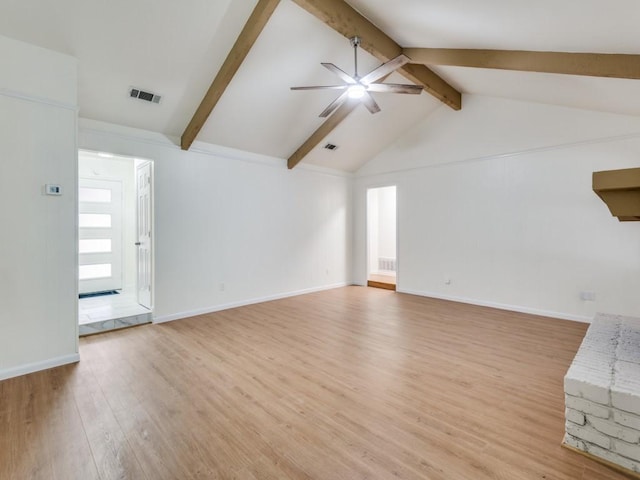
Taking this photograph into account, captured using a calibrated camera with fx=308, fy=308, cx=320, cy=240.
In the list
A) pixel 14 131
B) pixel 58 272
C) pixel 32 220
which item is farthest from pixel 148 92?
pixel 58 272

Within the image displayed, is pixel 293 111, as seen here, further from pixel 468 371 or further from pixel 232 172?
pixel 468 371

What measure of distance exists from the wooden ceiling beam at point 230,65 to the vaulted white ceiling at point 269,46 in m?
0.08

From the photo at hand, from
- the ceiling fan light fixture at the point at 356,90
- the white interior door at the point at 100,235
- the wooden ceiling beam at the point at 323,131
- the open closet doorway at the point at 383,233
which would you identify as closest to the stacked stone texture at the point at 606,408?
the ceiling fan light fixture at the point at 356,90

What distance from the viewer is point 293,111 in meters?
4.80

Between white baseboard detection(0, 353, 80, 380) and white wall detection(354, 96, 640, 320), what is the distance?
17.5 ft

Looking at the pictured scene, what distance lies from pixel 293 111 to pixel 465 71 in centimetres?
250

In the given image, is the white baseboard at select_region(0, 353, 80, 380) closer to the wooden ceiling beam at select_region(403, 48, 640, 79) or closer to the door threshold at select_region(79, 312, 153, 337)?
the door threshold at select_region(79, 312, 153, 337)

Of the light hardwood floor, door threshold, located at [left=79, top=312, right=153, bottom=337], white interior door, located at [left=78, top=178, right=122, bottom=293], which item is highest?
white interior door, located at [left=78, top=178, right=122, bottom=293]

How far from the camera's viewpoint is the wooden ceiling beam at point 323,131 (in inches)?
194

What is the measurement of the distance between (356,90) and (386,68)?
0.41 metres

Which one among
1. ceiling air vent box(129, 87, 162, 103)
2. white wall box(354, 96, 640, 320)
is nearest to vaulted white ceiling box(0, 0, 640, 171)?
ceiling air vent box(129, 87, 162, 103)

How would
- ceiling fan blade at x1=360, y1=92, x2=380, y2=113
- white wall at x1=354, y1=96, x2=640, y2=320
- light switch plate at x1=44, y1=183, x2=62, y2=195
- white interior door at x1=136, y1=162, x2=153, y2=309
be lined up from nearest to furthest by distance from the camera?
light switch plate at x1=44, y1=183, x2=62, y2=195, ceiling fan blade at x1=360, y1=92, x2=380, y2=113, white wall at x1=354, y1=96, x2=640, y2=320, white interior door at x1=136, y1=162, x2=153, y2=309

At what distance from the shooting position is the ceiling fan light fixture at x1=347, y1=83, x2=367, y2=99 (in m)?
3.36

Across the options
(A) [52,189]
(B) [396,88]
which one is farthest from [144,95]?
(B) [396,88]
